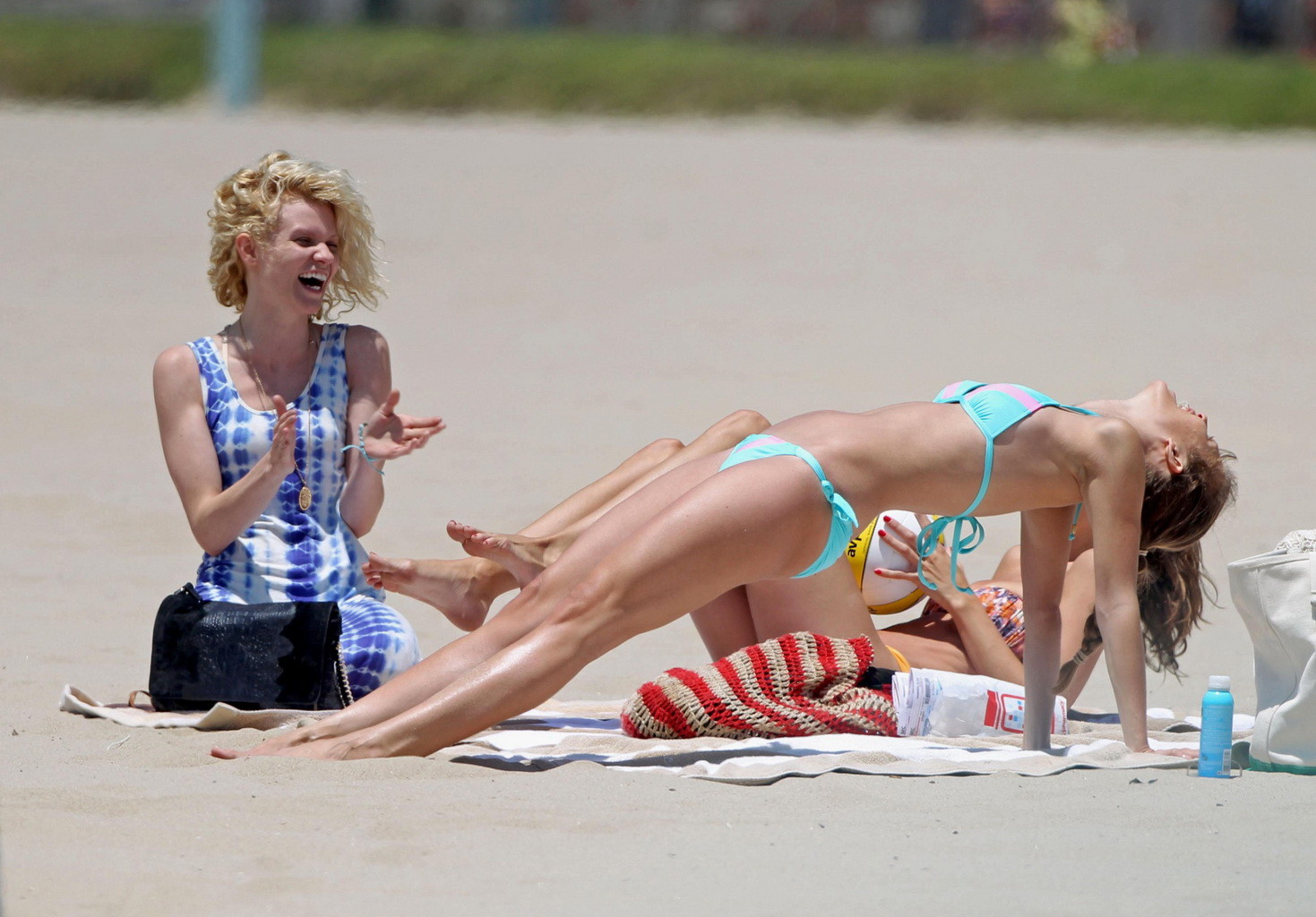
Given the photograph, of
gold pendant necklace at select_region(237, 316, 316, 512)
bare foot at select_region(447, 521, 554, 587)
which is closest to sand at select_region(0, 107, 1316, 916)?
bare foot at select_region(447, 521, 554, 587)

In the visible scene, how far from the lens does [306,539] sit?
4516 mm

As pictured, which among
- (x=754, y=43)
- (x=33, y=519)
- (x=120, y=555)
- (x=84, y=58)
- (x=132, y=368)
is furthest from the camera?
(x=754, y=43)

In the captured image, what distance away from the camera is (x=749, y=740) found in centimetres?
417

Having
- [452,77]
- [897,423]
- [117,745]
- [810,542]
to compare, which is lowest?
[117,745]

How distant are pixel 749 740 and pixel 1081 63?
2038 cm

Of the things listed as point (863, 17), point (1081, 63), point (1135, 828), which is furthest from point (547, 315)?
point (863, 17)

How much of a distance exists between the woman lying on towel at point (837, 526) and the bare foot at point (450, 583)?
0.44 m

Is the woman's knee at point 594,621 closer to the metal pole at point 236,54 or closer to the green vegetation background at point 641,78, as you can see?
the green vegetation background at point 641,78

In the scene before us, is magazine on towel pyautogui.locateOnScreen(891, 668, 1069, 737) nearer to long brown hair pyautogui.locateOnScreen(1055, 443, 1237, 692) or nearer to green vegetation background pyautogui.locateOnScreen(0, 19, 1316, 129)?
long brown hair pyautogui.locateOnScreen(1055, 443, 1237, 692)

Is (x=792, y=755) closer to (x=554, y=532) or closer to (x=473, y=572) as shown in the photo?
(x=554, y=532)

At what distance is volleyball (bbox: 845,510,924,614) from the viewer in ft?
15.8

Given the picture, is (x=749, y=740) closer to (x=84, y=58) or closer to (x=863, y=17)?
(x=84, y=58)

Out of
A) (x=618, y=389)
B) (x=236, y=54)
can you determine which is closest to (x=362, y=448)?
(x=618, y=389)

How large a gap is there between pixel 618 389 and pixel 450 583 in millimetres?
5319
